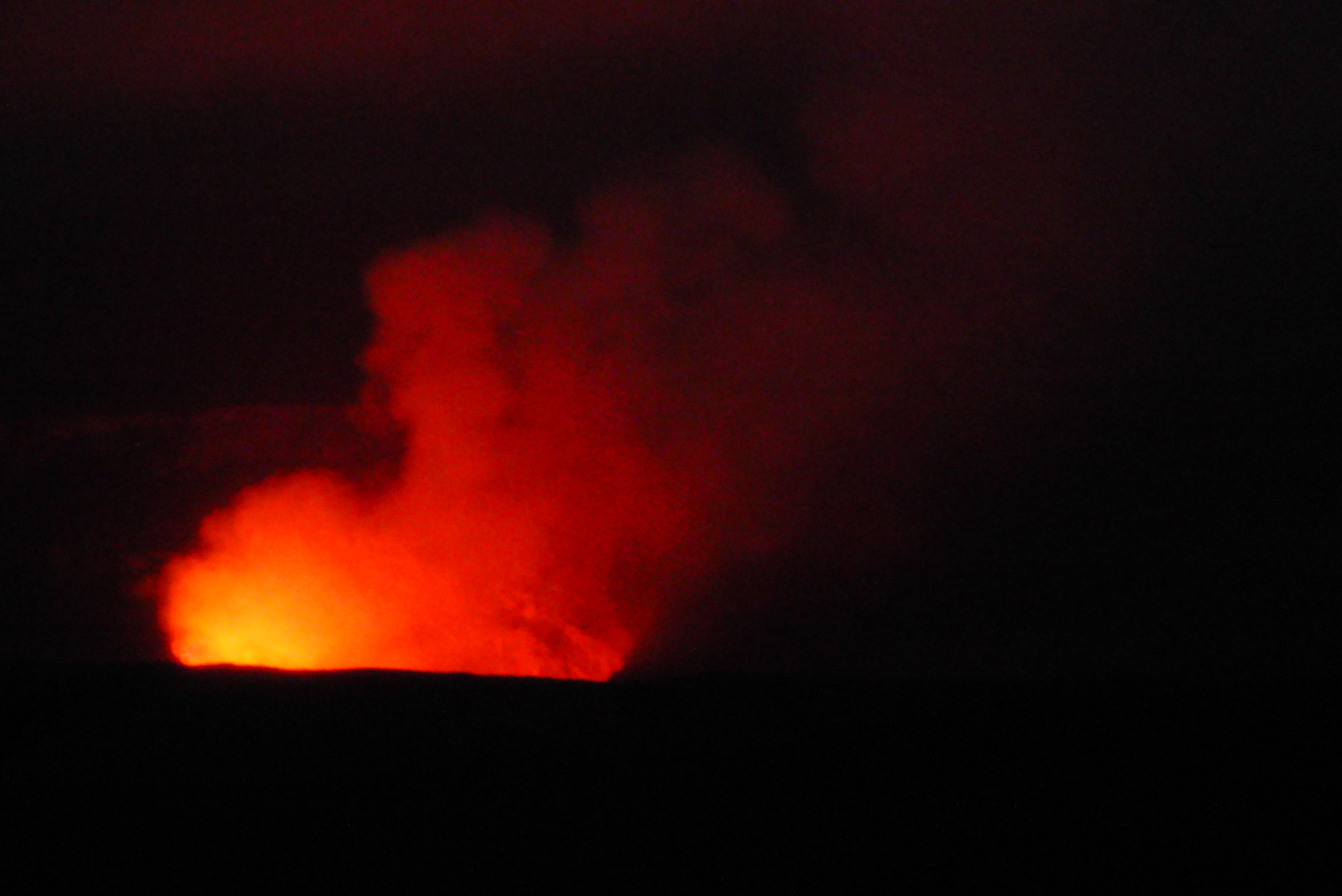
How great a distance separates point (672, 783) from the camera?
1.90 m

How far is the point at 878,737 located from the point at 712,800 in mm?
391

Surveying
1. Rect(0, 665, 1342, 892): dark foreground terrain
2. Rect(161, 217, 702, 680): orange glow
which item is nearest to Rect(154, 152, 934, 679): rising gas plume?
Rect(161, 217, 702, 680): orange glow

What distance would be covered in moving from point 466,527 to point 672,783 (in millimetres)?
4665

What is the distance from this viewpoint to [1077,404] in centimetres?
562

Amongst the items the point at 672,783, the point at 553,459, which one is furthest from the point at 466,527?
the point at 672,783

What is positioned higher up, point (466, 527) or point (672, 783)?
point (466, 527)

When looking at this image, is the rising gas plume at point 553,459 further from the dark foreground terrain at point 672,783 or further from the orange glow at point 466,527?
the dark foreground terrain at point 672,783

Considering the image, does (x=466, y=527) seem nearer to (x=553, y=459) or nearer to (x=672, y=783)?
(x=553, y=459)

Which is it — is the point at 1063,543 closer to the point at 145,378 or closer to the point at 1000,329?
the point at 1000,329

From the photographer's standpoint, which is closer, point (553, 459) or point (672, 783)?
point (672, 783)

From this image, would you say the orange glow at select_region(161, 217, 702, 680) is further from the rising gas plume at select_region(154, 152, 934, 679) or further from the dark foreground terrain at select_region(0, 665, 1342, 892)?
the dark foreground terrain at select_region(0, 665, 1342, 892)

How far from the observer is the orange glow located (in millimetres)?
5949

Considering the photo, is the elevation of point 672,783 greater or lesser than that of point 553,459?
lesser

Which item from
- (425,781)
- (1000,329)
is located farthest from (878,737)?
(1000,329)
